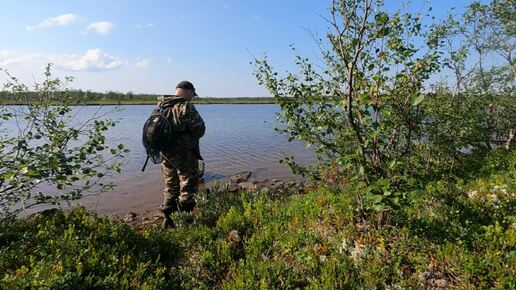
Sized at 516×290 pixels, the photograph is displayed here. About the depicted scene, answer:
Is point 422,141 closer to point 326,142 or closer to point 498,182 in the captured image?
point 498,182

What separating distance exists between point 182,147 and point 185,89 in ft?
4.25

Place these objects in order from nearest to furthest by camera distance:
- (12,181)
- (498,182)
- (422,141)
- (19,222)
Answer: (12,181) → (19,222) → (498,182) → (422,141)

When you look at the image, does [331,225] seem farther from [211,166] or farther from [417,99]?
[211,166]

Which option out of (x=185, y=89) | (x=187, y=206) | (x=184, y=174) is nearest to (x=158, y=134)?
(x=184, y=174)

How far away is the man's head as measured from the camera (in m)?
7.80

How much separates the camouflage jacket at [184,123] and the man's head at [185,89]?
0.31ft

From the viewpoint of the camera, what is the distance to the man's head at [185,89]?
7801 millimetres

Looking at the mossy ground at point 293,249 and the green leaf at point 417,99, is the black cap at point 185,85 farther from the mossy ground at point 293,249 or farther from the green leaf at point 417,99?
the green leaf at point 417,99

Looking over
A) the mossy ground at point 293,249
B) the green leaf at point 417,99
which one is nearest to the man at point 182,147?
the mossy ground at point 293,249

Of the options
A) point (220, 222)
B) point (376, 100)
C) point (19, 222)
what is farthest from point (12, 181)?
point (376, 100)

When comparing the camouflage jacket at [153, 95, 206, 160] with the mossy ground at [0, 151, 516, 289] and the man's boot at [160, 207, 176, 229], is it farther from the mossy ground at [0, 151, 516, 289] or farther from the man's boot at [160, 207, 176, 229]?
the mossy ground at [0, 151, 516, 289]

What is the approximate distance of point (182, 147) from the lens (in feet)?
25.3

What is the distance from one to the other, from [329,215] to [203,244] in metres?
2.20

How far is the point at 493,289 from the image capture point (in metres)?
3.70
